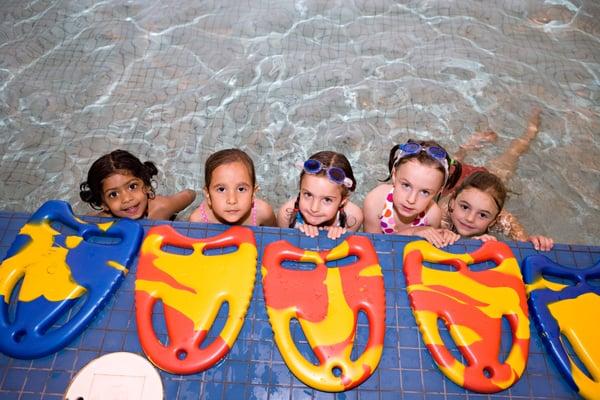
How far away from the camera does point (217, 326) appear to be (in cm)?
212

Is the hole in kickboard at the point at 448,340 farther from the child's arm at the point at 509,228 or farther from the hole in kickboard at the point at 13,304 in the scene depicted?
the hole in kickboard at the point at 13,304

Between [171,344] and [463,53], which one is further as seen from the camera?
[463,53]

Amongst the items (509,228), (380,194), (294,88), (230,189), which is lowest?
(509,228)

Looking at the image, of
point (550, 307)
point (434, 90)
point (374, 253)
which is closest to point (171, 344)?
point (374, 253)

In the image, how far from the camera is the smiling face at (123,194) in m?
2.62

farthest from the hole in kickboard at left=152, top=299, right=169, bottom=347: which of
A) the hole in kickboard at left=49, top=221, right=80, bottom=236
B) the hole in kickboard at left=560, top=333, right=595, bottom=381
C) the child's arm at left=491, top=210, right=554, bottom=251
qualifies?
the child's arm at left=491, top=210, right=554, bottom=251

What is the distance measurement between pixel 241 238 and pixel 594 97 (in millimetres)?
4425

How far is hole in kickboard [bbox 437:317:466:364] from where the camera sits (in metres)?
2.09

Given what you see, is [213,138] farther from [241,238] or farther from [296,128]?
[241,238]

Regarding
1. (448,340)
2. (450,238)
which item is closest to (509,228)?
(450,238)

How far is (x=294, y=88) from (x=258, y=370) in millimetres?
3356

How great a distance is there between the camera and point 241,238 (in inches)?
94.5

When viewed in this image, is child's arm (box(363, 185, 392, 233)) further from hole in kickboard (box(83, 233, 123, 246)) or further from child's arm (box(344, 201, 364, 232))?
hole in kickboard (box(83, 233, 123, 246))

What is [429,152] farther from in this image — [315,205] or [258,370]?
[258,370]
